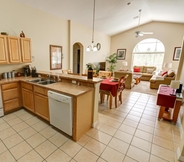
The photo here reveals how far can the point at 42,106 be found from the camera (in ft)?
8.23

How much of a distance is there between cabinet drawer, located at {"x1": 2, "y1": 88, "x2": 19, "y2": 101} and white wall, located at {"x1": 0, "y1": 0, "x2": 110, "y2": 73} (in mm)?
736

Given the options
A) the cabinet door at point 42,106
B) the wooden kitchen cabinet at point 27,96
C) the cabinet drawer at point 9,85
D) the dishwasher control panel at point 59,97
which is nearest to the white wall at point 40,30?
the cabinet drawer at point 9,85

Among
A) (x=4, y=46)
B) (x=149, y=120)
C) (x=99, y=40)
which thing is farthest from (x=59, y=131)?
(x=99, y=40)

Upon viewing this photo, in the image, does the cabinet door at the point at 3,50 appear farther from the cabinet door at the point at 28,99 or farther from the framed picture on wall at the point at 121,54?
the framed picture on wall at the point at 121,54

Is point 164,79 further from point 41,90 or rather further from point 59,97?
point 41,90

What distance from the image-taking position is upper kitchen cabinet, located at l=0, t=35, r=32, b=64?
9.00 ft

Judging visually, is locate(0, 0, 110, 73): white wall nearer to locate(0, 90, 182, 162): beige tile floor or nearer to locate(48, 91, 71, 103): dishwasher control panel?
locate(0, 90, 182, 162): beige tile floor

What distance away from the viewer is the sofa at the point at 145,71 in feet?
24.6

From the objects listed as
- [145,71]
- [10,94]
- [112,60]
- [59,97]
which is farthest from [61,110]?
[145,71]

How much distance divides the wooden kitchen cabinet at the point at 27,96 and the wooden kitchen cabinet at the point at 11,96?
0.46 feet

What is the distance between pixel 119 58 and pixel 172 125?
22.0 ft

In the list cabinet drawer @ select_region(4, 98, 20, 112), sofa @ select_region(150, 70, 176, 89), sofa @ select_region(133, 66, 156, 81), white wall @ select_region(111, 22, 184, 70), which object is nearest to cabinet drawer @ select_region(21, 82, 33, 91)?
cabinet drawer @ select_region(4, 98, 20, 112)

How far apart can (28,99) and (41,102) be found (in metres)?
0.63

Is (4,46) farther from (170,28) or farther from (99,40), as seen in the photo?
(170,28)
